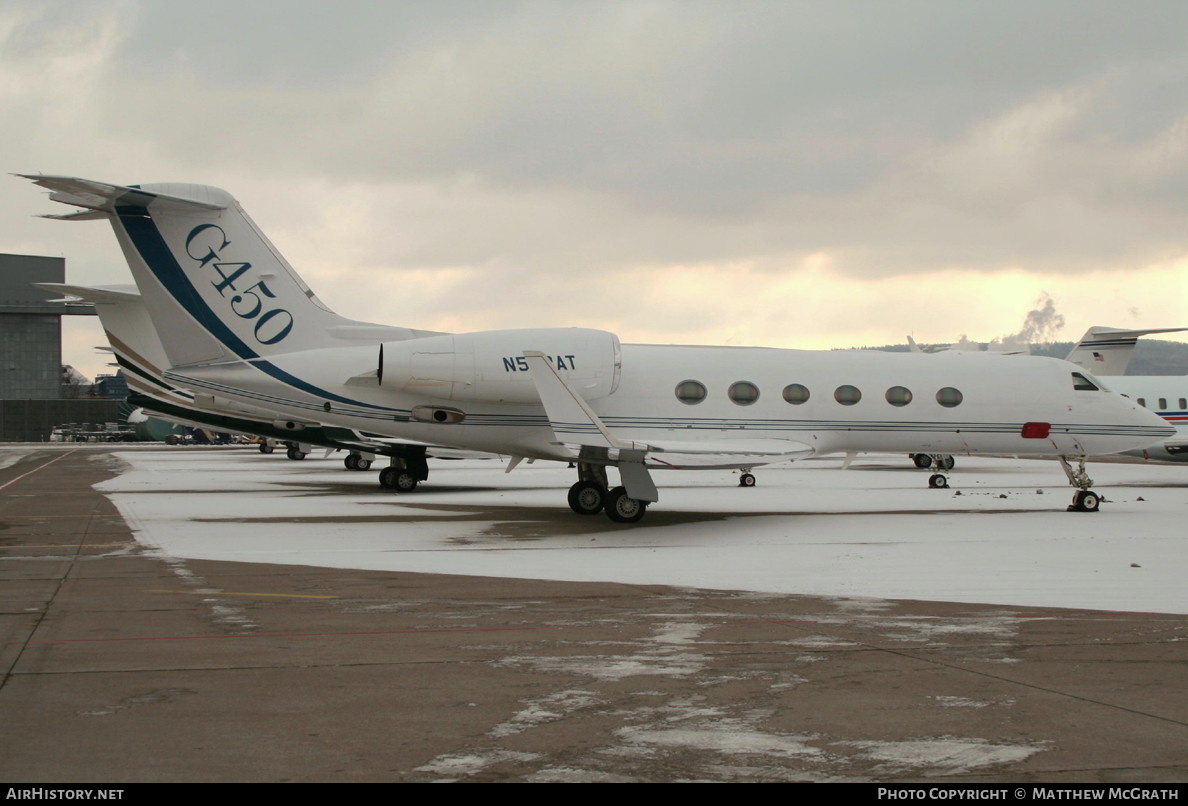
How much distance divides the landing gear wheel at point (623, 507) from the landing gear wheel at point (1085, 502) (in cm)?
875

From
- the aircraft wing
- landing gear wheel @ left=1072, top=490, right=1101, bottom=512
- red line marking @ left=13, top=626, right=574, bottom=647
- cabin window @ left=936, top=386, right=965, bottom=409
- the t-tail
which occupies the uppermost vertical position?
the t-tail

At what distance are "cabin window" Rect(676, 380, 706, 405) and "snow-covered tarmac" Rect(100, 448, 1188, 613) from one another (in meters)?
2.18

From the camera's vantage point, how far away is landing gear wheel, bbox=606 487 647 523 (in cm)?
1886

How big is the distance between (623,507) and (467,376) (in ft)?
11.9

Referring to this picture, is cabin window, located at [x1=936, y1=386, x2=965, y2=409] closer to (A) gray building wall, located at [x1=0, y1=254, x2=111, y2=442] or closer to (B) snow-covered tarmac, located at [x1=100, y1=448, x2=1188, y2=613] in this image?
(B) snow-covered tarmac, located at [x1=100, y1=448, x2=1188, y2=613]

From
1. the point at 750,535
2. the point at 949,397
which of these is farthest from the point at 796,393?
the point at 750,535

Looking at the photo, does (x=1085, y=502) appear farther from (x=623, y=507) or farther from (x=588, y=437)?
(x=588, y=437)

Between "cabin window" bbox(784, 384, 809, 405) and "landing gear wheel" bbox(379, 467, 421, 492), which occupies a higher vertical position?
"cabin window" bbox(784, 384, 809, 405)

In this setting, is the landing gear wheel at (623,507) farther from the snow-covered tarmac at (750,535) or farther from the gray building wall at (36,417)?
the gray building wall at (36,417)

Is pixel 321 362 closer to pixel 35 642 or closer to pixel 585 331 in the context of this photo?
pixel 585 331

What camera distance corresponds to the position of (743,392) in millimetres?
20844

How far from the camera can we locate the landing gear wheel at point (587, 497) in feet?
67.3

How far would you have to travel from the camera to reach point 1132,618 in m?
9.62

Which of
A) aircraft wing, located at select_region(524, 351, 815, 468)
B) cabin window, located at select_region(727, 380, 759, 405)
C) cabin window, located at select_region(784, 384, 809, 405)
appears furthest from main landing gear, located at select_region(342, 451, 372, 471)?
aircraft wing, located at select_region(524, 351, 815, 468)
